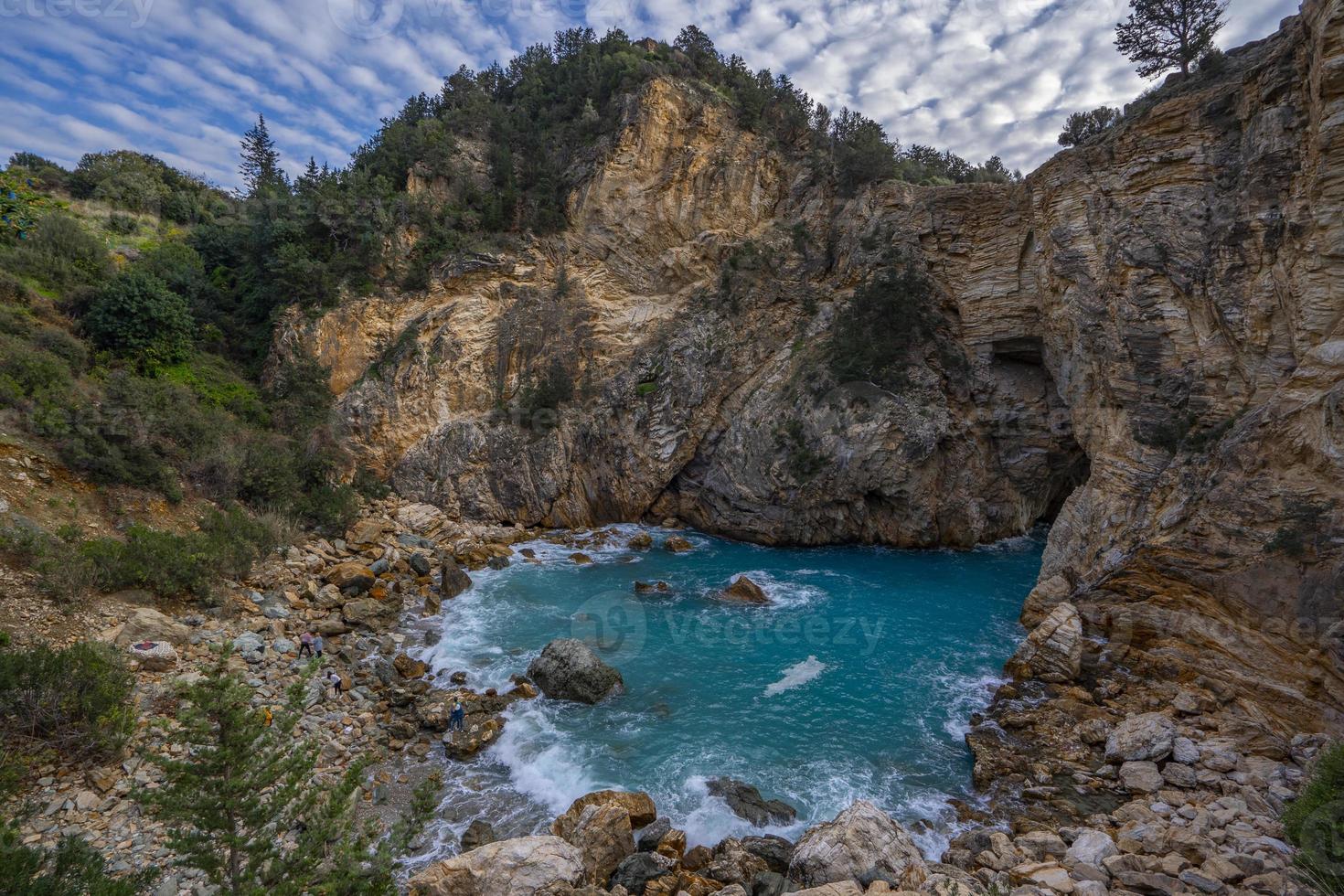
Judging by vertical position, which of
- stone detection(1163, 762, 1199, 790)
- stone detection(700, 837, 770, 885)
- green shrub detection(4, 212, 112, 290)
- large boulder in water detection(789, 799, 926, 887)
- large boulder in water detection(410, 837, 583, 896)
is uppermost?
green shrub detection(4, 212, 112, 290)

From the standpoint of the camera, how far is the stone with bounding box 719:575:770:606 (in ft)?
59.1

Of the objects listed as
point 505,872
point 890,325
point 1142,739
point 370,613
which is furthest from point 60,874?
point 890,325

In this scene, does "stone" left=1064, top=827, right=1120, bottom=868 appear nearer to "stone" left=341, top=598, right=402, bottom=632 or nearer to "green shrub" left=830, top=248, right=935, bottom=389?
"stone" left=341, top=598, right=402, bottom=632

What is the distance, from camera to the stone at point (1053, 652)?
41.5 feet

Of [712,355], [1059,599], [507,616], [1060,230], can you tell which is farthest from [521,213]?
[1059,599]

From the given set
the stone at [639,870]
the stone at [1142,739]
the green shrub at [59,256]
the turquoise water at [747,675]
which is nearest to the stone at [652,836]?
the stone at [639,870]

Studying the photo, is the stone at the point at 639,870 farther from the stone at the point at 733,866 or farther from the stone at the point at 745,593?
the stone at the point at 745,593

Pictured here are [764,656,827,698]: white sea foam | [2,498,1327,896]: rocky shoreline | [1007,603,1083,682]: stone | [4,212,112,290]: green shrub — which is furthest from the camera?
[4,212,112,290]: green shrub

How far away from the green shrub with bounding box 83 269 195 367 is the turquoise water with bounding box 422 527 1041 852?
1356 cm

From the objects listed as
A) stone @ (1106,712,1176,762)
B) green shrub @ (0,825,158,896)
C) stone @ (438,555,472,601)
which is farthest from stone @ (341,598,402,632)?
stone @ (1106,712,1176,762)

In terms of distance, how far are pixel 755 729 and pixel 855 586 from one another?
8.75 metres

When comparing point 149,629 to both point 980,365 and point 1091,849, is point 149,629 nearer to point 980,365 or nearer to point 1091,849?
point 1091,849

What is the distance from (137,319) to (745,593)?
21.9 meters

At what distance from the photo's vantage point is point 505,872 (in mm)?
7285
